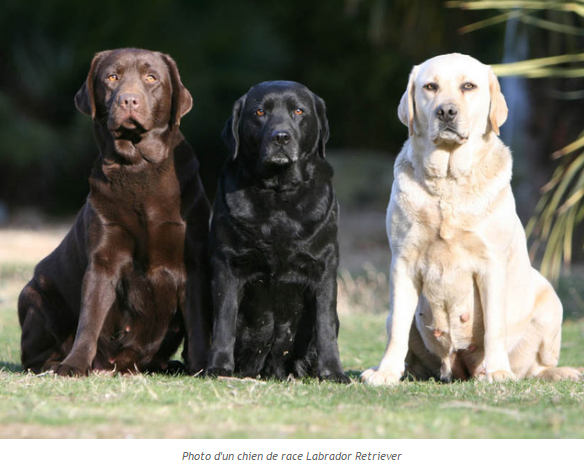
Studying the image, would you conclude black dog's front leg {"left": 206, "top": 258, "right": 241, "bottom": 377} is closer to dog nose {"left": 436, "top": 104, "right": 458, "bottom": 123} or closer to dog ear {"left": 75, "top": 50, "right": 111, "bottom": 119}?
dog ear {"left": 75, "top": 50, "right": 111, "bottom": 119}

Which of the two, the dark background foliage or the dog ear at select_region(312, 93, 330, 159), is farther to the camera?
the dark background foliage

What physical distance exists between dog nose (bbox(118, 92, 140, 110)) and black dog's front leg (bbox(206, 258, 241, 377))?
89 centimetres

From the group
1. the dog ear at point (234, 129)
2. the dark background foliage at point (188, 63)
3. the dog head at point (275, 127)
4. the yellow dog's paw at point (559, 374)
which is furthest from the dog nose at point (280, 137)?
the dark background foliage at point (188, 63)

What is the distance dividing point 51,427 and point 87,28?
13821 millimetres

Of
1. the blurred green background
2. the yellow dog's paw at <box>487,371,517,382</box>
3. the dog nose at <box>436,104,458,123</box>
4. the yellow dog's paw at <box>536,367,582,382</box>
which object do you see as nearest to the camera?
the yellow dog's paw at <box>487,371,517,382</box>

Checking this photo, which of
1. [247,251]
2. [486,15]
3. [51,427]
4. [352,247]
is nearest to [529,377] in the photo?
[247,251]

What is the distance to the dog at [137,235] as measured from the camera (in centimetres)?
448

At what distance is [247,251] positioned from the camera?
4402 millimetres

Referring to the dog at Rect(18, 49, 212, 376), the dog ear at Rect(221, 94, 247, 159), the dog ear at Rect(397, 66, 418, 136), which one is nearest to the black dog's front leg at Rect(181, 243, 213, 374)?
the dog at Rect(18, 49, 212, 376)

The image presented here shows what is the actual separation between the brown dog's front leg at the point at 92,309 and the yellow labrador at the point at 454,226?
1381 millimetres

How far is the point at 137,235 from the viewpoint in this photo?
448 centimetres

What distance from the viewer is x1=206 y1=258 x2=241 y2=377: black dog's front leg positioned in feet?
14.4

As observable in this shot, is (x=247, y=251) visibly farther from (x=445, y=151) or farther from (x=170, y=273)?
(x=445, y=151)

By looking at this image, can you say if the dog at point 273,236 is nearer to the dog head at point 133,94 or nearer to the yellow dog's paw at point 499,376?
the dog head at point 133,94
